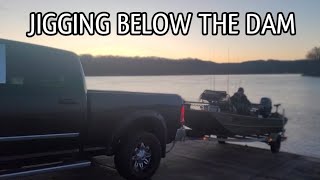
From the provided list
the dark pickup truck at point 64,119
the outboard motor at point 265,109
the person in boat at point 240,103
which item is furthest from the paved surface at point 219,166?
the outboard motor at point 265,109

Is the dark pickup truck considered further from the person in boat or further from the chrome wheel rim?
the person in boat

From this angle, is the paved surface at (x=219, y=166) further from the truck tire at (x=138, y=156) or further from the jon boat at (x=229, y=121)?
the jon boat at (x=229, y=121)

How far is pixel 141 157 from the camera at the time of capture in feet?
22.8

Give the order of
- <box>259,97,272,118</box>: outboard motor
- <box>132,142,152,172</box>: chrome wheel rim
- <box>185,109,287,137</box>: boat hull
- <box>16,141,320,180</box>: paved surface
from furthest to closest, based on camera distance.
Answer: <box>259,97,272,118</box>: outboard motor
<box>185,109,287,137</box>: boat hull
<box>16,141,320,180</box>: paved surface
<box>132,142,152,172</box>: chrome wheel rim

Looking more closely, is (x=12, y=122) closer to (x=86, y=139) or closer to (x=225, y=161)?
(x=86, y=139)

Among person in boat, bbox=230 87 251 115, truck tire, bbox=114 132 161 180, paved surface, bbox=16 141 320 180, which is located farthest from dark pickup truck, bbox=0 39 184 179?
person in boat, bbox=230 87 251 115

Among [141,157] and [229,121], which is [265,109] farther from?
[141,157]

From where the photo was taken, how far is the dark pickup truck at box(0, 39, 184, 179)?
5.23 metres

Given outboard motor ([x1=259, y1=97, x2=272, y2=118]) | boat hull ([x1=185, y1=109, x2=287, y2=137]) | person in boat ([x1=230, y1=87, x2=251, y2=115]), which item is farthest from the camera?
outboard motor ([x1=259, y1=97, x2=272, y2=118])

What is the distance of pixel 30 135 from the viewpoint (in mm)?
5414

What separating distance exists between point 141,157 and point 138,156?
0.23 feet

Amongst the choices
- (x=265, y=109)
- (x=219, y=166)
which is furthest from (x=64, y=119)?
(x=265, y=109)

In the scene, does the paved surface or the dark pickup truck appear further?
the paved surface

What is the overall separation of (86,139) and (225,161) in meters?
4.01
